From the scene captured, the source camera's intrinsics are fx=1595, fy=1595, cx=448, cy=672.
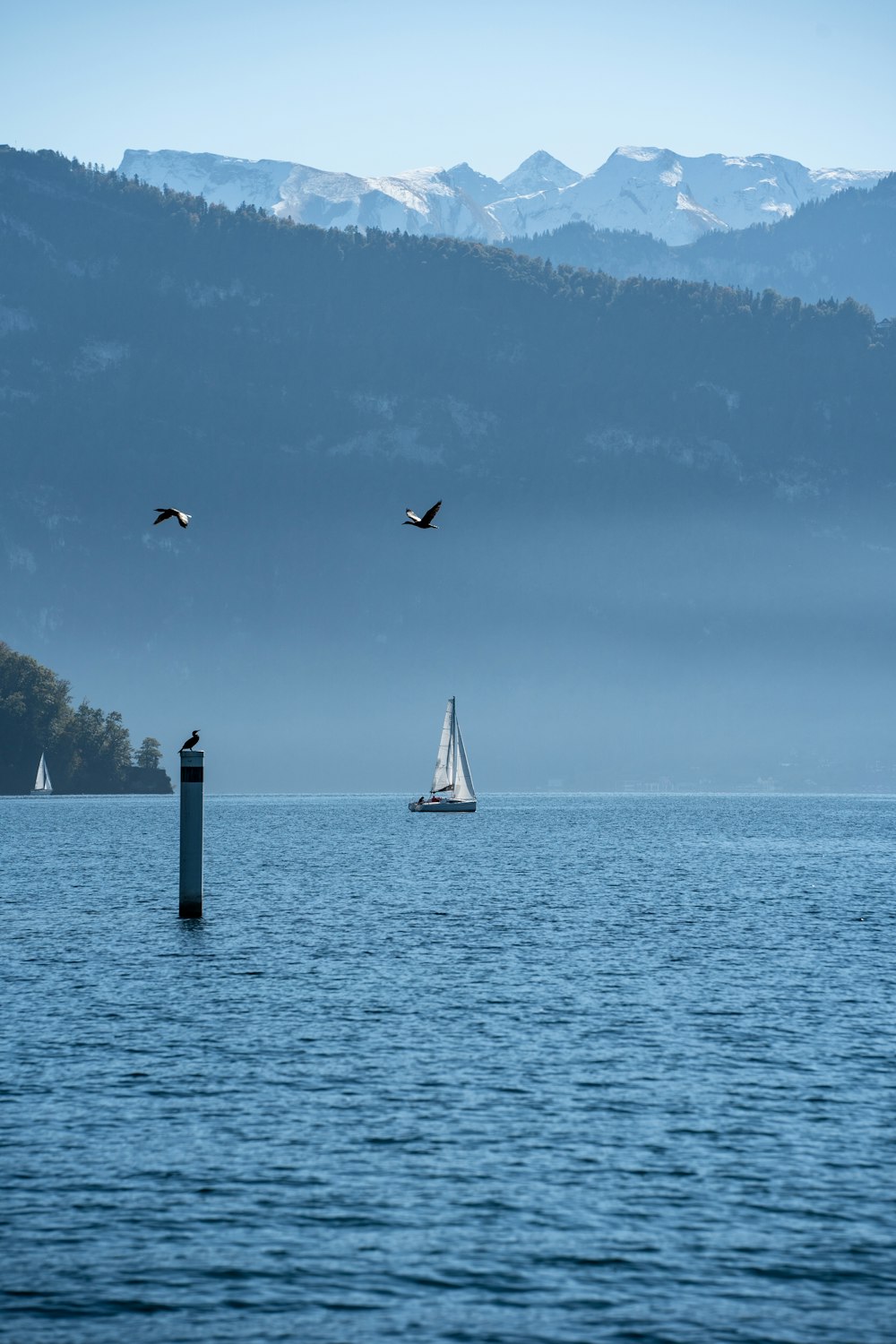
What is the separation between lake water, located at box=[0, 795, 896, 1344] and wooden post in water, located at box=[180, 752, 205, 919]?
527 cm

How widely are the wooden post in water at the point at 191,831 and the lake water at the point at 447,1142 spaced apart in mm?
5273

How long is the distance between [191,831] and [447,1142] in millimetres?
46806

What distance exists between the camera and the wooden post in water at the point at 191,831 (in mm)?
82188

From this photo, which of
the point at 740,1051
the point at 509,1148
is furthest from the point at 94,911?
the point at 509,1148

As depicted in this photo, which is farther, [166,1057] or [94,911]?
[94,911]

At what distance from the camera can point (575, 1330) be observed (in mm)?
26891

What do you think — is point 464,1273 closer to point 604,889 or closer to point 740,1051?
point 740,1051

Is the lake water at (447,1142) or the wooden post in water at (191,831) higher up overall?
the wooden post in water at (191,831)

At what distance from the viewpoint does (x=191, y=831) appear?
84.2m

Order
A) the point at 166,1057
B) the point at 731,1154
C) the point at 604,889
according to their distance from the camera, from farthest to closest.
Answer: the point at 604,889
the point at 166,1057
the point at 731,1154

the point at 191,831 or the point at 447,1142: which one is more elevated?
the point at 191,831

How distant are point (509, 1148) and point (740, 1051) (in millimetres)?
14657

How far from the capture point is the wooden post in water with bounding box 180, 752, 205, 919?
270 feet

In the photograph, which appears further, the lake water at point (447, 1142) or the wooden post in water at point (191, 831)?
the wooden post in water at point (191, 831)
